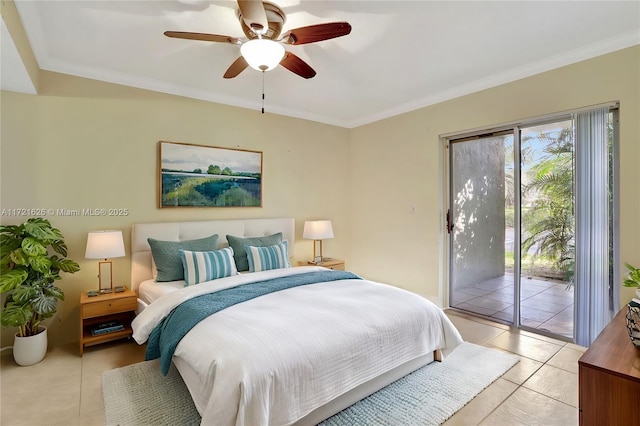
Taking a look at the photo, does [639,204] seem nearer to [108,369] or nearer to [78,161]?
[108,369]

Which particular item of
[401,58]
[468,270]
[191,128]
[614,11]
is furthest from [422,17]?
[468,270]

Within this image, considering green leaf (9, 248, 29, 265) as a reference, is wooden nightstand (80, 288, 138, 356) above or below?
below

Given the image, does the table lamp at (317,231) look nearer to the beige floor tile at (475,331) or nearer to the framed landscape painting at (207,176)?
the framed landscape painting at (207,176)

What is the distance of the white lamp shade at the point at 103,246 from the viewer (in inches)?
110

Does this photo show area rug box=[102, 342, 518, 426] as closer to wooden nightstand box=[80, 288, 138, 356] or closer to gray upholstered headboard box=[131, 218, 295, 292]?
wooden nightstand box=[80, 288, 138, 356]

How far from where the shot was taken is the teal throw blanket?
6.56 ft

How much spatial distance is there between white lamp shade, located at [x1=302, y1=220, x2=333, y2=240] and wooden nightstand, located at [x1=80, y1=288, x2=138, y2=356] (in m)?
2.10

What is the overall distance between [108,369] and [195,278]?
917 mm

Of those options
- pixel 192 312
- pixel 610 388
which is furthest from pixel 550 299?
pixel 192 312

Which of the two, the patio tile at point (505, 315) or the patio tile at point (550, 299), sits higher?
the patio tile at point (550, 299)

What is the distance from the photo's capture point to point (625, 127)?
8.50ft

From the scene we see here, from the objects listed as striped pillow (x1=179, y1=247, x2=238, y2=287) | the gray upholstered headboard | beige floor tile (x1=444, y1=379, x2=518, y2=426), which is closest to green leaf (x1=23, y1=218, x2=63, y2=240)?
the gray upholstered headboard

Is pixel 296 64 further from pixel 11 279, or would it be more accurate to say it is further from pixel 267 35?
pixel 11 279

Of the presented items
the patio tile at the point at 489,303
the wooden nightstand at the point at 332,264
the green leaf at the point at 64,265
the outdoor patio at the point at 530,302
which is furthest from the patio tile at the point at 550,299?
the green leaf at the point at 64,265
